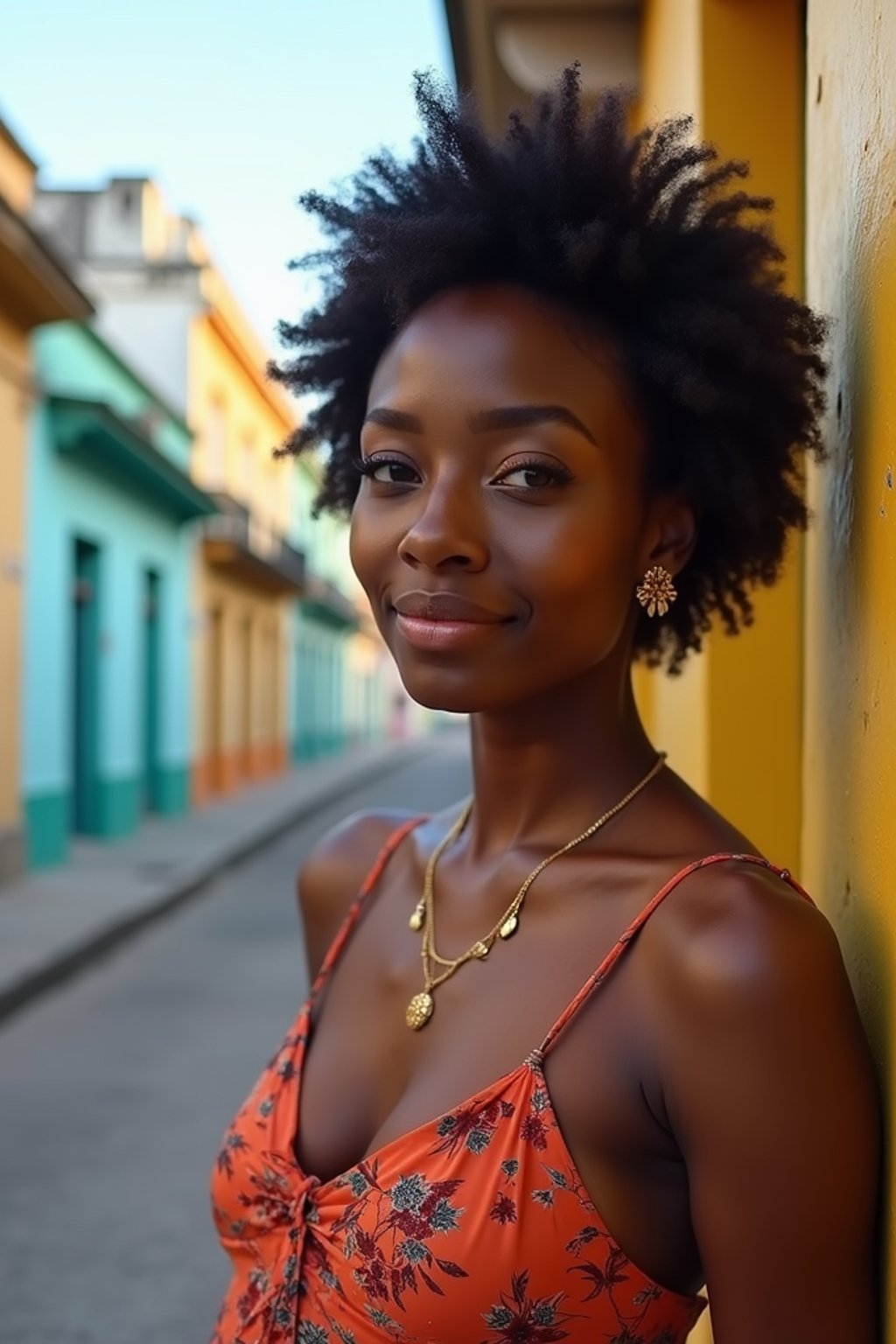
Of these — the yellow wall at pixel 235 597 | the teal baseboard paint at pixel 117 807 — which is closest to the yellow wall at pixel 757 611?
the teal baseboard paint at pixel 117 807

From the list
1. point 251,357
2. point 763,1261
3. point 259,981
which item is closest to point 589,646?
point 763,1261

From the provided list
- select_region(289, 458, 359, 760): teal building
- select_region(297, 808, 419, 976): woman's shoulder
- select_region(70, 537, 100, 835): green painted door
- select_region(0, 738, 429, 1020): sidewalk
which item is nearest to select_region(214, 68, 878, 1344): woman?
select_region(297, 808, 419, 976): woman's shoulder

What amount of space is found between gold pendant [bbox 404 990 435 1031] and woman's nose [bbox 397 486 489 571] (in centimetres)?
44

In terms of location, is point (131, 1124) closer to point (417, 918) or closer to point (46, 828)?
point (417, 918)

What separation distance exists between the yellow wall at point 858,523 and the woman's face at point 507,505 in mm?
196

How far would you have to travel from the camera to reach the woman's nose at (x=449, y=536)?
1154mm

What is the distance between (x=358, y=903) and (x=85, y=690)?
12309 millimetres

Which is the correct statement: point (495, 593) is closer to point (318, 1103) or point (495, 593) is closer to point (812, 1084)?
point (812, 1084)

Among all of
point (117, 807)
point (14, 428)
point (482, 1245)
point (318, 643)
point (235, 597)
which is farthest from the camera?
point (318, 643)

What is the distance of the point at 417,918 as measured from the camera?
1471 mm

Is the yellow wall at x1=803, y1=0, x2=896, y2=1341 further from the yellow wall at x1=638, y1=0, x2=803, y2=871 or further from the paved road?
the paved road

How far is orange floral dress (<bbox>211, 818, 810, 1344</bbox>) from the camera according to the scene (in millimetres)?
1104

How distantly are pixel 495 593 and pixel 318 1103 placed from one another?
0.58 meters

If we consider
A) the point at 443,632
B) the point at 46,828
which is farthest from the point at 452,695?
the point at 46,828
